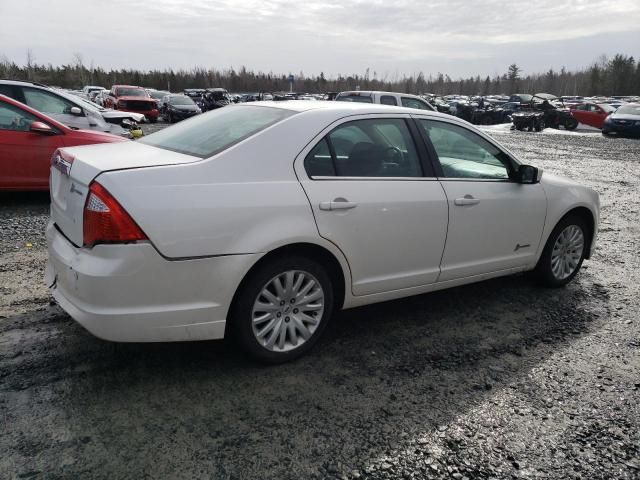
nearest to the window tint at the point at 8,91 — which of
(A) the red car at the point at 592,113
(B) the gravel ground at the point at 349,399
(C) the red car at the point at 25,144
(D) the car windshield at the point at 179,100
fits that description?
(C) the red car at the point at 25,144

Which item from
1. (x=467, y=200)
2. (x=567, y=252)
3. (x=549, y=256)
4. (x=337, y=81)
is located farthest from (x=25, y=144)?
(x=337, y=81)

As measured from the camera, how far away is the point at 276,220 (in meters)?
3.03

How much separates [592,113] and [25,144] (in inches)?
1245

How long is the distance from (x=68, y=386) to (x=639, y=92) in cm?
8659

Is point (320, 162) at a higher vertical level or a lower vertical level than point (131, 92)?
lower

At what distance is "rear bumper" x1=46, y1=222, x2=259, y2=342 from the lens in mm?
2701

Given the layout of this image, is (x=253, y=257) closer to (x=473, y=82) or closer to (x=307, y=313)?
(x=307, y=313)

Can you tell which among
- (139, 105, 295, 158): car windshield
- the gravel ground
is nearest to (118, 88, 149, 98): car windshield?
the gravel ground

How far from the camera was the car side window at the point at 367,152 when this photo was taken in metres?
3.36

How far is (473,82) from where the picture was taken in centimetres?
10950

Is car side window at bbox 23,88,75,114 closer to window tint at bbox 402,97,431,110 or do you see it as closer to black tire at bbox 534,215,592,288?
window tint at bbox 402,97,431,110

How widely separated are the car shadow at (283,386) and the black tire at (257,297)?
3.9 inches

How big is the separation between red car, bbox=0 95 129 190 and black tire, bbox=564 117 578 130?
1156 inches

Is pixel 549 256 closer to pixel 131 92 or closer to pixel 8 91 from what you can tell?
pixel 8 91
